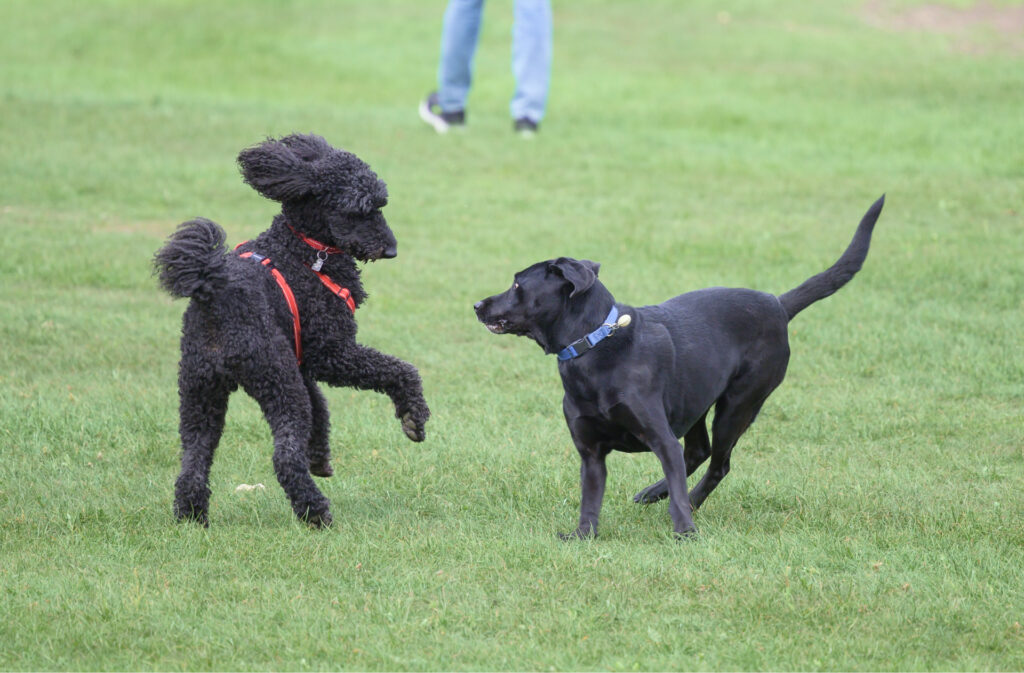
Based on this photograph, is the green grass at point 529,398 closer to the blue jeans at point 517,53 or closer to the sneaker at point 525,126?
the sneaker at point 525,126

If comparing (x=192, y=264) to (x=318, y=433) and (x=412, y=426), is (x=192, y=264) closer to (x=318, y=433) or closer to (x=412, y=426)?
(x=318, y=433)

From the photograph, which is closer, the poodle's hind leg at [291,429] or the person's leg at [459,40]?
the poodle's hind leg at [291,429]

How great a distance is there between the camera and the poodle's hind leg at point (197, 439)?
A: 5.64 metres

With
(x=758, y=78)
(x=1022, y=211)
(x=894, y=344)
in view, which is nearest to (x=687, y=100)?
(x=758, y=78)

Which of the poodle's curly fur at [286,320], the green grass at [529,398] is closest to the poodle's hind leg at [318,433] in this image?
the poodle's curly fur at [286,320]

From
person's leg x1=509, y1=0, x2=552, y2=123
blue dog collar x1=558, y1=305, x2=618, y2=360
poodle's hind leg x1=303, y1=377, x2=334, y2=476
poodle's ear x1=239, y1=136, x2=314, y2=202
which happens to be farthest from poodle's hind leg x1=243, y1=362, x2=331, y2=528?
person's leg x1=509, y1=0, x2=552, y2=123

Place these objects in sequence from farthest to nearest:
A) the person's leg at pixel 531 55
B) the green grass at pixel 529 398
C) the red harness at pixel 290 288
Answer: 1. the person's leg at pixel 531 55
2. the red harness at pixel 290 288
3. the green grass at pixel 529 398

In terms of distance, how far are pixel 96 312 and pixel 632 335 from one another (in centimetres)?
557

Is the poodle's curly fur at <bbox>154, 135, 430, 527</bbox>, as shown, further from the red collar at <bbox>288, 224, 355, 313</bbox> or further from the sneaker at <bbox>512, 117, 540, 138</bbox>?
the sneaker at <bbox>512, 117, 540, 138</bbox>

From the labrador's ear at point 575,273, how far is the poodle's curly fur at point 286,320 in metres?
0.84

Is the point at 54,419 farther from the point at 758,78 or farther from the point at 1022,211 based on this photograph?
the point at 758,78

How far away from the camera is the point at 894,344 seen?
30.2 feet

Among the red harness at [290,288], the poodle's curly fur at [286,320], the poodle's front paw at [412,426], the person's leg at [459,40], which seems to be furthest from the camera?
the person's leg at [459,40]

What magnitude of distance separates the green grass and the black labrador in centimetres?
37
